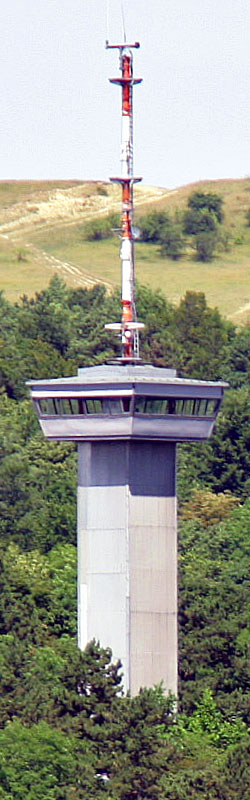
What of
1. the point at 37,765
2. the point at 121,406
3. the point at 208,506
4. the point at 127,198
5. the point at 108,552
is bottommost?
the point at 37,765

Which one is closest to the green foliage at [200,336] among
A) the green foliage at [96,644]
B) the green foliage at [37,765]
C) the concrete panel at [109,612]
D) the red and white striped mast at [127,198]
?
the green foliage at [96,644]

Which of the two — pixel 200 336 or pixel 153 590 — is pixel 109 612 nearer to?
pixel 153 590

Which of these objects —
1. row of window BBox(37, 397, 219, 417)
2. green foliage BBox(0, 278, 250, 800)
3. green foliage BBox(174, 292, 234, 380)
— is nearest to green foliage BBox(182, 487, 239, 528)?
green foliage BBox(0, 278, 250, 800)

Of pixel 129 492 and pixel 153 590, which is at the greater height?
pixel 129 492

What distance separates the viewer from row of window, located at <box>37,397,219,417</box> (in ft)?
309

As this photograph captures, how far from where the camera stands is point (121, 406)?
94.2 m

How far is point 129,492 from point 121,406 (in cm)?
368

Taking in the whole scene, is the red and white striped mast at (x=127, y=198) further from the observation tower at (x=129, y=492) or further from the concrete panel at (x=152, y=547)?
the concrete panel at (x=152, y=547)

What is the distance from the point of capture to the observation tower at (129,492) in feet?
309

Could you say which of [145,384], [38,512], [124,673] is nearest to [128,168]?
[145,384]

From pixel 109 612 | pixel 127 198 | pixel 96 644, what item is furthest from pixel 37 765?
pixel 127 198

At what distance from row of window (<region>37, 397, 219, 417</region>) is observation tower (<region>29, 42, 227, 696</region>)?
0.04m

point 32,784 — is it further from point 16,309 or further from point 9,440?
point 16,309

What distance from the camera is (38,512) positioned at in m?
143
